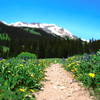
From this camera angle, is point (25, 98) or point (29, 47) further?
point (29, 47)

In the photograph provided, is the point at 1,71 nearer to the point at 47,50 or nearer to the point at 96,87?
the point at 96,87

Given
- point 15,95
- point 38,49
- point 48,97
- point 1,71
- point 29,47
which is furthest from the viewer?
point 29,47

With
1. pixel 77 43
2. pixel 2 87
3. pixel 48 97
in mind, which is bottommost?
pixel 48 97

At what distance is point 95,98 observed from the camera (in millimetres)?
5398

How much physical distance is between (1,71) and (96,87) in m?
3.67

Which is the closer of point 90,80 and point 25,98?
point 25,98

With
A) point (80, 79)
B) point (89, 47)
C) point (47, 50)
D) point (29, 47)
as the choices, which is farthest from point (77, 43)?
point (80, 79)

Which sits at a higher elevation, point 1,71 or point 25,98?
point 1,71

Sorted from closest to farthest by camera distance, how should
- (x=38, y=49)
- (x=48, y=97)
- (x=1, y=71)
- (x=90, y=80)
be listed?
(x=48, y=97)
(x=90, y=80)
(x=1, y=71)
(x=38, y=49)

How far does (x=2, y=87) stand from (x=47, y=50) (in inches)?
3407

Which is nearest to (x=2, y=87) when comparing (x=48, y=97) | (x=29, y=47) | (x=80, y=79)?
(x=48, y=97)

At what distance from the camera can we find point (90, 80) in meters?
6.63

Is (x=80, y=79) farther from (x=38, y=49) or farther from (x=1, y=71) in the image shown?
(x=38, y=49)

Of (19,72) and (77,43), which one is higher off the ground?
(77,43)
